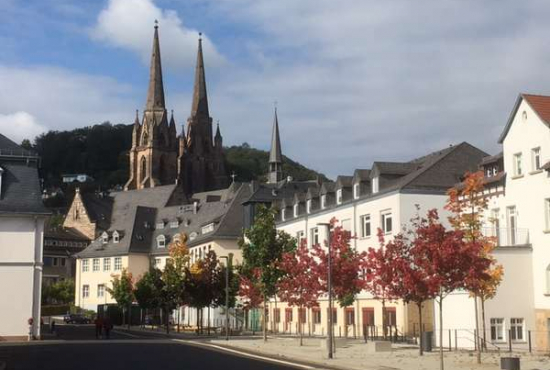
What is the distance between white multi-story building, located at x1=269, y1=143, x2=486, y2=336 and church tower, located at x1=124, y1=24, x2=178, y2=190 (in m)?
101

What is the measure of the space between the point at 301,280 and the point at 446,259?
57.3ft

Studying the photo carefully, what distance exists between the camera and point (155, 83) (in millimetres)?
163125

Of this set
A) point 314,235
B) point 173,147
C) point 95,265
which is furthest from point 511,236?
point 173,147

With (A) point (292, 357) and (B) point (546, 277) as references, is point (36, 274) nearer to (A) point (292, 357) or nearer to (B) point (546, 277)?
(A) point (292, 357)

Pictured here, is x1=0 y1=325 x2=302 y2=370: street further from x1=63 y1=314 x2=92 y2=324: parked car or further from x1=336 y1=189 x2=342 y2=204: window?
x1=63 y1=314 x2=92 y2=324: parked car

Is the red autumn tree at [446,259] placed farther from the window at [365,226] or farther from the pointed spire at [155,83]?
the pointed spire at [155,83]

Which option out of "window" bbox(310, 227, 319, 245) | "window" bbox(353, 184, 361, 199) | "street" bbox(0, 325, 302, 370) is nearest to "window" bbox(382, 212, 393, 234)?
"window" bbox(353, 184, 361, 199)

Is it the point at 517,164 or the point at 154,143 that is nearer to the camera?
the point at 517,164

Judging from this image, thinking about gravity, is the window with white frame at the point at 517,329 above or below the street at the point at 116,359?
above

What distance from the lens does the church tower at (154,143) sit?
16200 centimetres

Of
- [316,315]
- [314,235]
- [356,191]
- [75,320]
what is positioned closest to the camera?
[356,191]

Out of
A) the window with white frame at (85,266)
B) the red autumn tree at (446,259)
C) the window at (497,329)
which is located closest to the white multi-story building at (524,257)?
the window at (497,329)

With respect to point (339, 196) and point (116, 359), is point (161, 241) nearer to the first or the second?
point (339, 196)

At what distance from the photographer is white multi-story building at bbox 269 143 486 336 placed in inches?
2034
